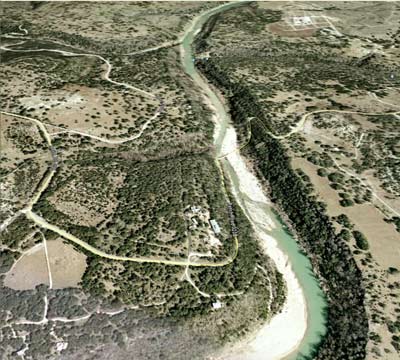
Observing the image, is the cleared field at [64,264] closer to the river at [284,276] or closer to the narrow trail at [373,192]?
the river at [284,276]

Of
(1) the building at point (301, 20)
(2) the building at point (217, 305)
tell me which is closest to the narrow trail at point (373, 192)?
(2) the building at point (217, 305)

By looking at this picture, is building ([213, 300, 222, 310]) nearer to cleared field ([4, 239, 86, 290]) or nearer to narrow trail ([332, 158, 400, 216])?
cleared field ([4, 239, 86, 290])

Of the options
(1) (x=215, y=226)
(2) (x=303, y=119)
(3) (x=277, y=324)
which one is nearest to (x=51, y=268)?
(1) (x=215, y=226)

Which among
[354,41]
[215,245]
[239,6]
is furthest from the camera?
[239,6]

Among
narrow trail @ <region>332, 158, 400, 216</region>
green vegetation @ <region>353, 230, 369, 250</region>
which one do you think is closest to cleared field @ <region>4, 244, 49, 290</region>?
green vegetation @ <region>353, 230, 369, 250</region>

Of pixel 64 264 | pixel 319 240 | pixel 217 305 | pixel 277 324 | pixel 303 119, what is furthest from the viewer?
pixel 303 119

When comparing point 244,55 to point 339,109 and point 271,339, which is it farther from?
point 271,339

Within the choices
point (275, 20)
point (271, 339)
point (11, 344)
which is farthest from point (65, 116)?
point (275, 20)

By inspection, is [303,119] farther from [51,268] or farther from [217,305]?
[51,268]
